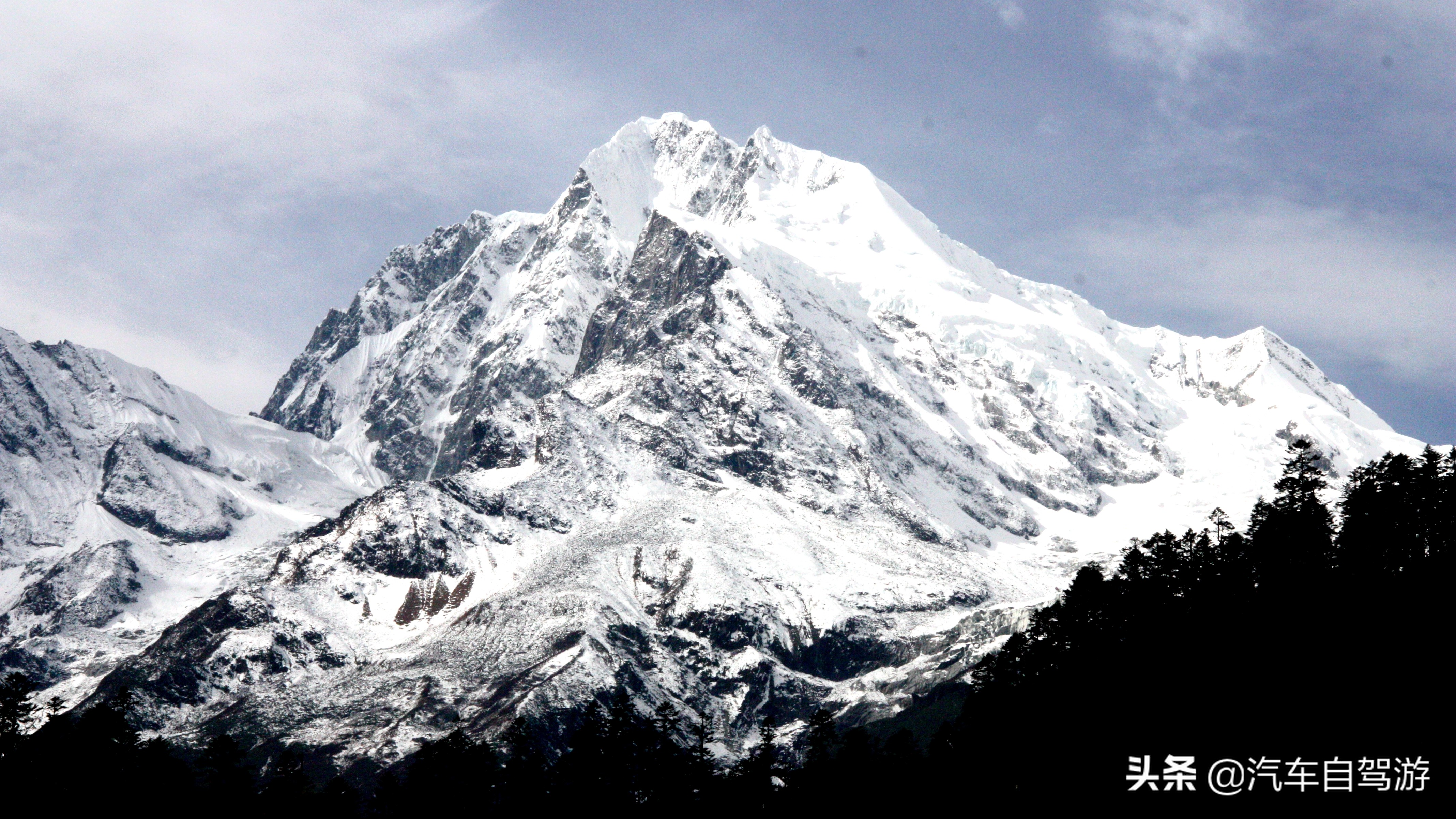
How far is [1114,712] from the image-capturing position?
409 ft

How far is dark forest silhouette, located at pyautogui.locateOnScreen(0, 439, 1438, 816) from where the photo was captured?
376 ft

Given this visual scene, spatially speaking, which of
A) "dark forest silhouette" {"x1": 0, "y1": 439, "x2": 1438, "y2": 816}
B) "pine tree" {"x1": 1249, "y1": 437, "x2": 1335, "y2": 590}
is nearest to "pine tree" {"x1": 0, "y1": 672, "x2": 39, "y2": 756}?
"dark forest silhouette" {"x1": 0, "y1": 439, "x2": 1438, "y2": 816}

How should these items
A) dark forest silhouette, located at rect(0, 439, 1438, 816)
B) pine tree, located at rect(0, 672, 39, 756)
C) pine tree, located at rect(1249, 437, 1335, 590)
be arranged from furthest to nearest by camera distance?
pine tree, located at rect(1249, 437, 1335, 590), pine tree, located at rect(0, 672, 39, 756), dark forest silhouette, located at rect(0, 439, 1438, 816)

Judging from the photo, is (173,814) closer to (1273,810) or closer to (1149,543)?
(1273,810)

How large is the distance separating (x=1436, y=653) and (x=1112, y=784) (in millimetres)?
24842

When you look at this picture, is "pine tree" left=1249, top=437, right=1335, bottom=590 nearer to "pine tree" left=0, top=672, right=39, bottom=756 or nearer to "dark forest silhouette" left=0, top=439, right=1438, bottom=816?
"dark forest silhouette" left=0, top=439, right=1438, bottom=816

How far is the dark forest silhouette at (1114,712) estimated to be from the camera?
376 ft

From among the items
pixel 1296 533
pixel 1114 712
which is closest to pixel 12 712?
pixel 1114 712

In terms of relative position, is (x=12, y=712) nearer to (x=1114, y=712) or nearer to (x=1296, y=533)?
(x=1114, y=712)

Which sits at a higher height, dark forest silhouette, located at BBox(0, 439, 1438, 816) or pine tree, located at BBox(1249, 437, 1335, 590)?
pine tree, located at BBox(1249, 437, 1335, 590)

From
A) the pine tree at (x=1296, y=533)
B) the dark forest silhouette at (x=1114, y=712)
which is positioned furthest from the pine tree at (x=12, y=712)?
the pine tree at (x=1296, y=533)

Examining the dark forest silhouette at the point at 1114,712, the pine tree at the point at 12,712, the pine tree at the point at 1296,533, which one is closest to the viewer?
the dark forest silhouette at the point at 1114,712

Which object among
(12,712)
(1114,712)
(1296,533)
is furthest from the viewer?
(1296,533)

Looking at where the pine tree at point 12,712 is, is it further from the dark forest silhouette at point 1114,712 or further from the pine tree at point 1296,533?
the pine tree at point 1296,533
